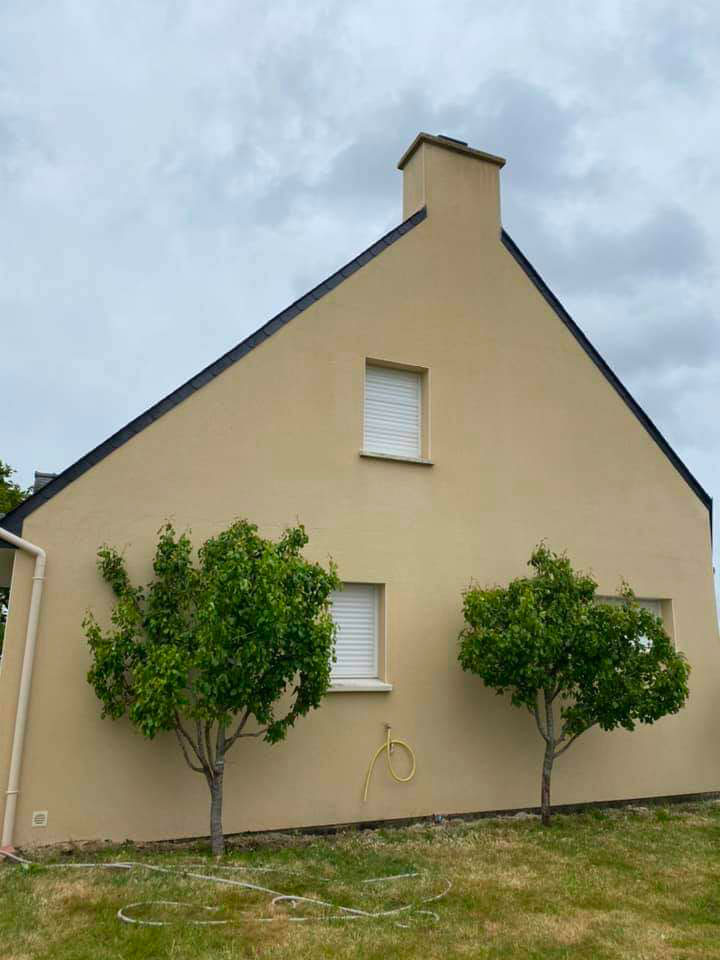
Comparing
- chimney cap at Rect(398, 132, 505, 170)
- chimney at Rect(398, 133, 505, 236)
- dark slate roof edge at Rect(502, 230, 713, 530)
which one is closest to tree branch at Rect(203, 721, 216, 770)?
chimney at Rect(398, 133, 505, 236)

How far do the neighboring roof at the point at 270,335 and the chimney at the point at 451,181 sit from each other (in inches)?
5.7

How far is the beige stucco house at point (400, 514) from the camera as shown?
299 inches

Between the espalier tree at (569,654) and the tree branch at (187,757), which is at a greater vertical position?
the espalier tree at (569,654)

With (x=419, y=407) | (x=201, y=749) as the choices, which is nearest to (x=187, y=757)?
(x=201, y=749)

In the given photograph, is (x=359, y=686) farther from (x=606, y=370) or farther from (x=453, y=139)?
(x=453, y=139)

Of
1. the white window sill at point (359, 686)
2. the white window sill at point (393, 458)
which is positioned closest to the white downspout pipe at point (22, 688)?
Result: the white window sill at point (359, 686)

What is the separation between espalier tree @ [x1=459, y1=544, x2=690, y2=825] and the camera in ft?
27.4

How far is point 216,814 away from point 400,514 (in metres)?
4.13

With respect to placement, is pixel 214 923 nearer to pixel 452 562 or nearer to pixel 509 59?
pixel 452 562

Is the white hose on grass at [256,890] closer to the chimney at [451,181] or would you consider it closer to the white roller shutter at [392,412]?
the white roller shutter at [392,412]

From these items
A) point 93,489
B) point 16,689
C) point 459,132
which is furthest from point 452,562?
point 459,132

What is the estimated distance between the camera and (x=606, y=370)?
11602mm

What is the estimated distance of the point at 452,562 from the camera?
382 inches

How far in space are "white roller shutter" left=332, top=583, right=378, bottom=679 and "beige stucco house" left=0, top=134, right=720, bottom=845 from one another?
0.03 m
